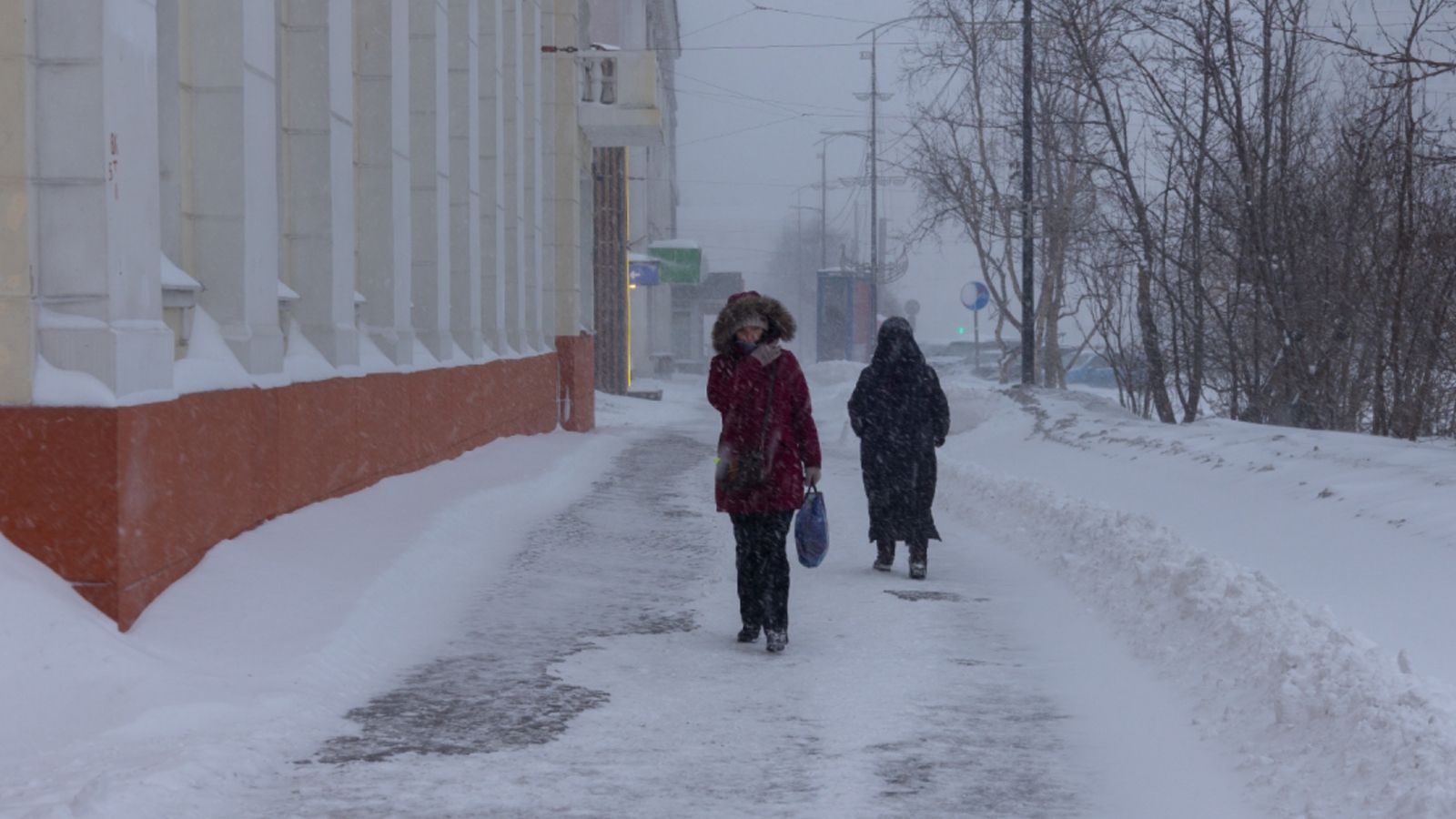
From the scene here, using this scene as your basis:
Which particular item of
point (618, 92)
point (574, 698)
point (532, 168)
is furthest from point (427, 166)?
point (574, 698)

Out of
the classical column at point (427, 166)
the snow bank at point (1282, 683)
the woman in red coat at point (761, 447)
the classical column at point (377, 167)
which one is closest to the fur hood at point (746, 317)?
the woman in red coat at point (761, 447)

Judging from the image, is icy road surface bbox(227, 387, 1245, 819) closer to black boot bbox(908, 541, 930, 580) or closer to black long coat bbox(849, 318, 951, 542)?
black boot bbox(908, 541, 930, 580)

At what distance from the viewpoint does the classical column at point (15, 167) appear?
21.6 feet

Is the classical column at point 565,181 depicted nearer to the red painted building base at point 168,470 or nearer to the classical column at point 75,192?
the red painted building base at point 168,470

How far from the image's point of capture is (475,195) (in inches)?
674

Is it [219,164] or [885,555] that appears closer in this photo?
[219,164]

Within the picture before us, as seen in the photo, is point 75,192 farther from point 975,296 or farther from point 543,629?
point 975,296

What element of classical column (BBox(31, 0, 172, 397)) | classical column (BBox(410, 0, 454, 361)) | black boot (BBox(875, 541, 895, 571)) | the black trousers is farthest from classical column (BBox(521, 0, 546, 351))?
classical column (BBox(31, 0, 172, 397))

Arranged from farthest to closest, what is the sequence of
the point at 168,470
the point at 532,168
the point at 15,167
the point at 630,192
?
the point at 630,192 < the point at 532,168 < the point at 168,470 < the point at 15,167

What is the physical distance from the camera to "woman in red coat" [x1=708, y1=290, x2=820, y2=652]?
24.6 feet

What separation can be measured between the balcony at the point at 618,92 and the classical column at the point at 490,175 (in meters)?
5.51

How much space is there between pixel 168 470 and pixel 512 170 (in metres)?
13.2

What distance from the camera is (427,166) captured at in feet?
49.5

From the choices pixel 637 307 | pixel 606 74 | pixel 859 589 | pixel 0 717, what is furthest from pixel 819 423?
pixel 0 717
